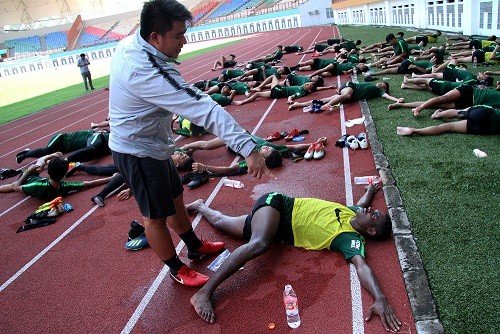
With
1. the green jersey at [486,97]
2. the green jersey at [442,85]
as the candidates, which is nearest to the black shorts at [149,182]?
the green jersey at [486,97]

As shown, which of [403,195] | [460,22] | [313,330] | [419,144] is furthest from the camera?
[460,22]

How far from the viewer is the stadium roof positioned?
57094mm

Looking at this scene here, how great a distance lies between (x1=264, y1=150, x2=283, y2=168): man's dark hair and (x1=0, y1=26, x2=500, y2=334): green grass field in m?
1.47

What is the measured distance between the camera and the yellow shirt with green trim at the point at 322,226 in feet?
11.3

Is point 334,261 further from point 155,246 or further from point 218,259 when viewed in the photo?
point 155,246

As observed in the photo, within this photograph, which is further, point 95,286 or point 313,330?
point 95,286

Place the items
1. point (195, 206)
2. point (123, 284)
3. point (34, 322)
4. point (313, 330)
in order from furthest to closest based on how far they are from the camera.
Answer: point (195, 206) → point (123, 284) → point (34, 322) → point (313, 330)

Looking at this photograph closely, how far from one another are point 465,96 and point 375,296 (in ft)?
14.9

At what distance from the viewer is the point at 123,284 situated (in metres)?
3.66

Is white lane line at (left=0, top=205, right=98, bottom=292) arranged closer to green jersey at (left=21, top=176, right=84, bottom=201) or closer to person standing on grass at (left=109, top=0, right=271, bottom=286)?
green jersey at (left=21, top=176, right=84, bottom=201)

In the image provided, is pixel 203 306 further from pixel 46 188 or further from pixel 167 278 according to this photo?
pixel 46 188

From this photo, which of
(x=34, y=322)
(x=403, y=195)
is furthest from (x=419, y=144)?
(x=34, y=322)

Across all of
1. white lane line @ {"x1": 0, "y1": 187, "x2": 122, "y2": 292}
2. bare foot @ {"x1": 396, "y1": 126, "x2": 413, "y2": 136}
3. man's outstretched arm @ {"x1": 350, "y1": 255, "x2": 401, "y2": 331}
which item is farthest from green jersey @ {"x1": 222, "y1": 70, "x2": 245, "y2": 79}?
man's outstretched arm @ {"x1": 350, "y1": 255, "x2": 401, "y2": 331}

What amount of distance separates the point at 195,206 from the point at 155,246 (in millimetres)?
1488
